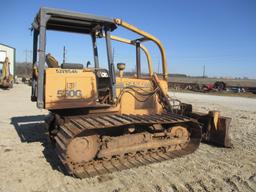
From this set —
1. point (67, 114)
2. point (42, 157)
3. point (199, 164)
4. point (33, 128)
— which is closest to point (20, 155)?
point (42, 157)

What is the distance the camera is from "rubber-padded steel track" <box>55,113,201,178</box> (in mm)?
5079

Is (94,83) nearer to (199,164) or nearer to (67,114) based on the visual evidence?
(67,114)

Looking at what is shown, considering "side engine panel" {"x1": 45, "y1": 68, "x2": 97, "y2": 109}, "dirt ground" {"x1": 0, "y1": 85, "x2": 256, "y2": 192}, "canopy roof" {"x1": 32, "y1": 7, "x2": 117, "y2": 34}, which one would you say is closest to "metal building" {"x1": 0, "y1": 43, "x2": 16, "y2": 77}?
"dirt ground" {"x1": 0, "y1": 85, "x2": 256, "y2": 192}

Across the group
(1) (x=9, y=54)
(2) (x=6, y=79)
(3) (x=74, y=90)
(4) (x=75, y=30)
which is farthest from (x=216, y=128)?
(1) (x=9, y=54)

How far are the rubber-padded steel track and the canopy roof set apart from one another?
1987mm

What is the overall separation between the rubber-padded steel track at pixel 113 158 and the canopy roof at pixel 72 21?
78.2 inches

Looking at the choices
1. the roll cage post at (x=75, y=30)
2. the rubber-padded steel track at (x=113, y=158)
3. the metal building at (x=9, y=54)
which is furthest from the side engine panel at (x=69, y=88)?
the metal building at (x=9, y=54)

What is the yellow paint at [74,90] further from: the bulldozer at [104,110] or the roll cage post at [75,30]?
the roll cage post at [75,30]

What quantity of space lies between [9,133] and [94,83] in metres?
3.80

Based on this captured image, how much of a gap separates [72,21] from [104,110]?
206 cm

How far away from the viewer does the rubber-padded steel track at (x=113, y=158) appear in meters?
5.08

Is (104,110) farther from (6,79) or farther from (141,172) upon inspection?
(6,79)

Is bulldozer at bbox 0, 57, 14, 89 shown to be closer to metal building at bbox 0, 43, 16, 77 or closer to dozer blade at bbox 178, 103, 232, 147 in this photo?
metal building at bbox 0, 43, 16, 77

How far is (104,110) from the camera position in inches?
243
